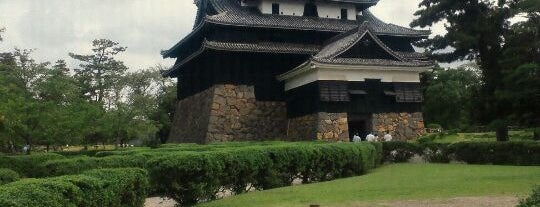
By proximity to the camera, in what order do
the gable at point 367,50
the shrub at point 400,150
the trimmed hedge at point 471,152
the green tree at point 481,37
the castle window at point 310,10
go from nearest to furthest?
the trimmed hedge at point 471,152 → the shrub at point 400,150 → the green tree at point 481,37 → the gable at point 367,50 → the castle window at point 310,10

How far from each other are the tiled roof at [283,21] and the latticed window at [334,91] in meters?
5.96

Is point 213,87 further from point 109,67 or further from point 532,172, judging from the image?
point 109,67

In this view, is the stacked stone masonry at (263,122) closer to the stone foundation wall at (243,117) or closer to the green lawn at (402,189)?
the stone foundation wall at (243,117)

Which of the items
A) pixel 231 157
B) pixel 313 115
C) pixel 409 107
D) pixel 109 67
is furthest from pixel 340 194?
A: pixel 109 67

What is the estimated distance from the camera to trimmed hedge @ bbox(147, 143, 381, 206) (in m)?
12.0

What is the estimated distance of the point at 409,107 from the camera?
107ft

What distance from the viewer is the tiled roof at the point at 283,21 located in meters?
33.7

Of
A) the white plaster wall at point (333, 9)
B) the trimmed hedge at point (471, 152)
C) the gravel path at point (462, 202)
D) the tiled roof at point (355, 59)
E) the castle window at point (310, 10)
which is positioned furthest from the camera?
the white plaster wall at point (333, 9)

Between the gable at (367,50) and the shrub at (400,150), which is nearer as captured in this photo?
the shrub at (400,150)

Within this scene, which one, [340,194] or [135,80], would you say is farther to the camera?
[135,80]

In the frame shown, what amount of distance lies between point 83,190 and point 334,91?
2357cm

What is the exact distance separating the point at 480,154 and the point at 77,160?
15.9m

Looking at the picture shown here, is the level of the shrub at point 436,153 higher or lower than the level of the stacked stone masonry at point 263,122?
lower

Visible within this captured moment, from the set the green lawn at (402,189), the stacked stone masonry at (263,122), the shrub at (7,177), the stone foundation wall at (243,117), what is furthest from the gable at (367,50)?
the shrub at (7,177)
